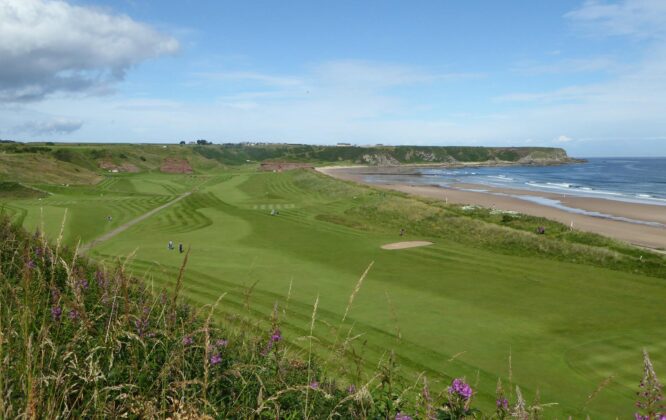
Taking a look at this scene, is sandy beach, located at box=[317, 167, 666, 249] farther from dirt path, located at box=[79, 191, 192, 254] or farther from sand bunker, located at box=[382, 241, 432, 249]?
dirt path, located at box=[79, 191, 192, 254]

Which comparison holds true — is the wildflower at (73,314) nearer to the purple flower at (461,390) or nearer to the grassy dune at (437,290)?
the grassy dune at (437,290)

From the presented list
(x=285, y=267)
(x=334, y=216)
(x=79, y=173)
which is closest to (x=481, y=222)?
(x=334, y=216)

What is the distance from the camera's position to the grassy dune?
44.8ft

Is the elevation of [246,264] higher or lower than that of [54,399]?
lower

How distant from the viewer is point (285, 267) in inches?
1082

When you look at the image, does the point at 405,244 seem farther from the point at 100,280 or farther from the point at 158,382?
the point at 158,382

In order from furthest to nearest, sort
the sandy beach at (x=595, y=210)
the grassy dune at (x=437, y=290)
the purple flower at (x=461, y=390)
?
the sandy beach at (x=595, y=210) < the grassy dune at (x=437, y=290) < the purple flower at (x=461, y=390)

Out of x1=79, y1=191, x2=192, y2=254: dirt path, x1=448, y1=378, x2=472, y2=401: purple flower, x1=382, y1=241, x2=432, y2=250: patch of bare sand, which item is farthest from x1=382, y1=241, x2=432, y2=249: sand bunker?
x1=448, y1=378, x2=472, y2=401: purple flower

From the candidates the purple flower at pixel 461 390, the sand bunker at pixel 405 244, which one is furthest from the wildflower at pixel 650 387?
the sand bunker at pixel 405 244

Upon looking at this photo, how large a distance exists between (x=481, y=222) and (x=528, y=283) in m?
19.3

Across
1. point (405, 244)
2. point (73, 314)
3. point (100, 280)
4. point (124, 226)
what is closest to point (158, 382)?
point (73, 314)

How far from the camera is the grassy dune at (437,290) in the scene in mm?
13648

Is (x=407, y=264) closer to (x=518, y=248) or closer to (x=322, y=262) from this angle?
(x=322, y=262)

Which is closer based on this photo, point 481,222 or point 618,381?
point 618,381
